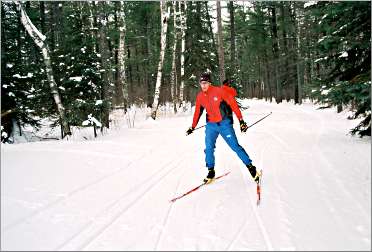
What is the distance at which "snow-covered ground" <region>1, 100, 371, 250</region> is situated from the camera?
4688 millimetres

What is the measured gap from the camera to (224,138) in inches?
298

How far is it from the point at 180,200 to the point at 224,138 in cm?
180

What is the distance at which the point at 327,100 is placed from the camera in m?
10.6

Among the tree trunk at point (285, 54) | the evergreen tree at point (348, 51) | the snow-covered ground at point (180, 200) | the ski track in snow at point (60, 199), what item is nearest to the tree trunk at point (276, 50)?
the tree trunk at point (285, 54)

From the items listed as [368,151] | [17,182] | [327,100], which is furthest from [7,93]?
[368,151]

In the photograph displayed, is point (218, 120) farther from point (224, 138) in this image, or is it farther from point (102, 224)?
point (102, 224)

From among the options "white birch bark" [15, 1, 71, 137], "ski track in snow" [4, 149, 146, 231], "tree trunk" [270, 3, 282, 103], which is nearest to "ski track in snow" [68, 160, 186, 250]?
"ski track in snow" [4, 149, 146, 231]

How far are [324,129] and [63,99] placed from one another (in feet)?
36.0

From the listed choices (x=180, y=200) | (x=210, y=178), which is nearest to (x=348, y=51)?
(x=210, y=178)

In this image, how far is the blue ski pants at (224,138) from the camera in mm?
7387

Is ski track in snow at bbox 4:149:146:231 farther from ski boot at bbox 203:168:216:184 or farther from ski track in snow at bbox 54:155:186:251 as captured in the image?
ski boot at bbox 203:168:216:184

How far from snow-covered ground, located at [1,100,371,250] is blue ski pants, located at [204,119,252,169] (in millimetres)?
496

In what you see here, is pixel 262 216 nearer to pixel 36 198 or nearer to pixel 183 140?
pixel 36 198

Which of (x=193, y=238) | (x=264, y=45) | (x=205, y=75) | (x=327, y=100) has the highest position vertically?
(x=264, y=45)
